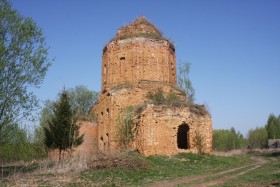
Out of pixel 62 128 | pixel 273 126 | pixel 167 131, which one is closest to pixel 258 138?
pixel 273 126

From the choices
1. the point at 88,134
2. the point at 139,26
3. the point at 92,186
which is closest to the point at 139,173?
the point at 92,186

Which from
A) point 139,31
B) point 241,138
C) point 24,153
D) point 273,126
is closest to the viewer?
point 24,153

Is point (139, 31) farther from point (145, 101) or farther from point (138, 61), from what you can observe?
point (145, 101)

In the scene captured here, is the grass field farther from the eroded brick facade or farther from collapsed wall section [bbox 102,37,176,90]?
collapsed wall section [bbox 102,37,176,90]

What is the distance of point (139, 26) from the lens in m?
25.2

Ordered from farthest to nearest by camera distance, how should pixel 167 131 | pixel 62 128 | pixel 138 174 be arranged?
1. pixel 167 131
2. pixel 62 128
3. pixel 138 174

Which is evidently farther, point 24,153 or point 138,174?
point 24,153

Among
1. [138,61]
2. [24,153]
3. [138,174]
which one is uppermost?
[138,61]

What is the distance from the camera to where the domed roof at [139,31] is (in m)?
24.2

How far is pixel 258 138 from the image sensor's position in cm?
6412

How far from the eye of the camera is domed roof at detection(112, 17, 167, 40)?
24.2m

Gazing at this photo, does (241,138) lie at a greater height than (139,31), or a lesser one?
lesser

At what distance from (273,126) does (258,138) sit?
973 cm

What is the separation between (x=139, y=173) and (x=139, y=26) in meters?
15.6
